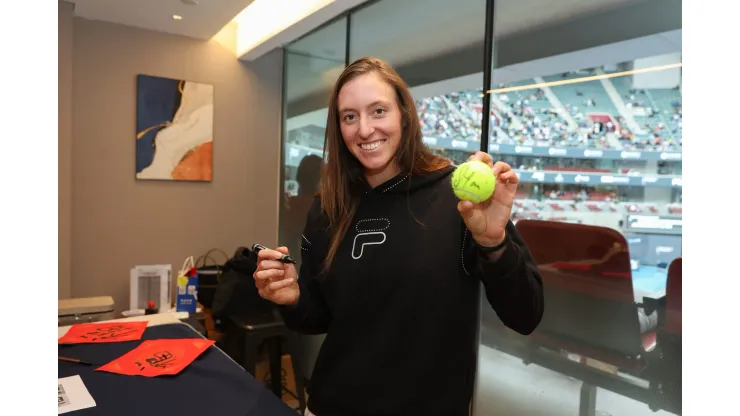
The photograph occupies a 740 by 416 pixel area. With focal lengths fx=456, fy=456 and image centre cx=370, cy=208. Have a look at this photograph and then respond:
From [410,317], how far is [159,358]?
40.1 inches

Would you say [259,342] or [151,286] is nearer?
[259,342]

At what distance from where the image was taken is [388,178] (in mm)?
1301

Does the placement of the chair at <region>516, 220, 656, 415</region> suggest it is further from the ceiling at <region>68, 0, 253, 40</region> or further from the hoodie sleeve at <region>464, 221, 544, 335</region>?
the ceiling at <region>68, 0, 253, 40</region>

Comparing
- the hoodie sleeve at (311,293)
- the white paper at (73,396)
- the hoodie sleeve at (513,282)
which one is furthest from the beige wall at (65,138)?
the hoodie sleeve at (513,282)

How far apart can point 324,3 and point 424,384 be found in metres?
2.55

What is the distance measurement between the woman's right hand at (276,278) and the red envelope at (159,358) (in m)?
0.55

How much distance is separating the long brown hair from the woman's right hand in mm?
108

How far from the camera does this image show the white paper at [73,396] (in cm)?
126

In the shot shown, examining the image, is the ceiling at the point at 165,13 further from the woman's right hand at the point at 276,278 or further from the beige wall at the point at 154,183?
the woman's right hand at the point at 276,278

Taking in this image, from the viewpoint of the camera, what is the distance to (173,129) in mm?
4027

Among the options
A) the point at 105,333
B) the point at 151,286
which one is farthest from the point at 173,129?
the point at 105,333

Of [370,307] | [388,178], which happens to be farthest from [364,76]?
[370,307]

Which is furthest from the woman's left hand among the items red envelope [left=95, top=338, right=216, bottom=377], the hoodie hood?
red envelope [left=95, top=338, right=216, bottom=377]

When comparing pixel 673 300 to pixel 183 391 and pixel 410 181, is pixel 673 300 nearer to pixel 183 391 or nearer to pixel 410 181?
pixel 410 181
